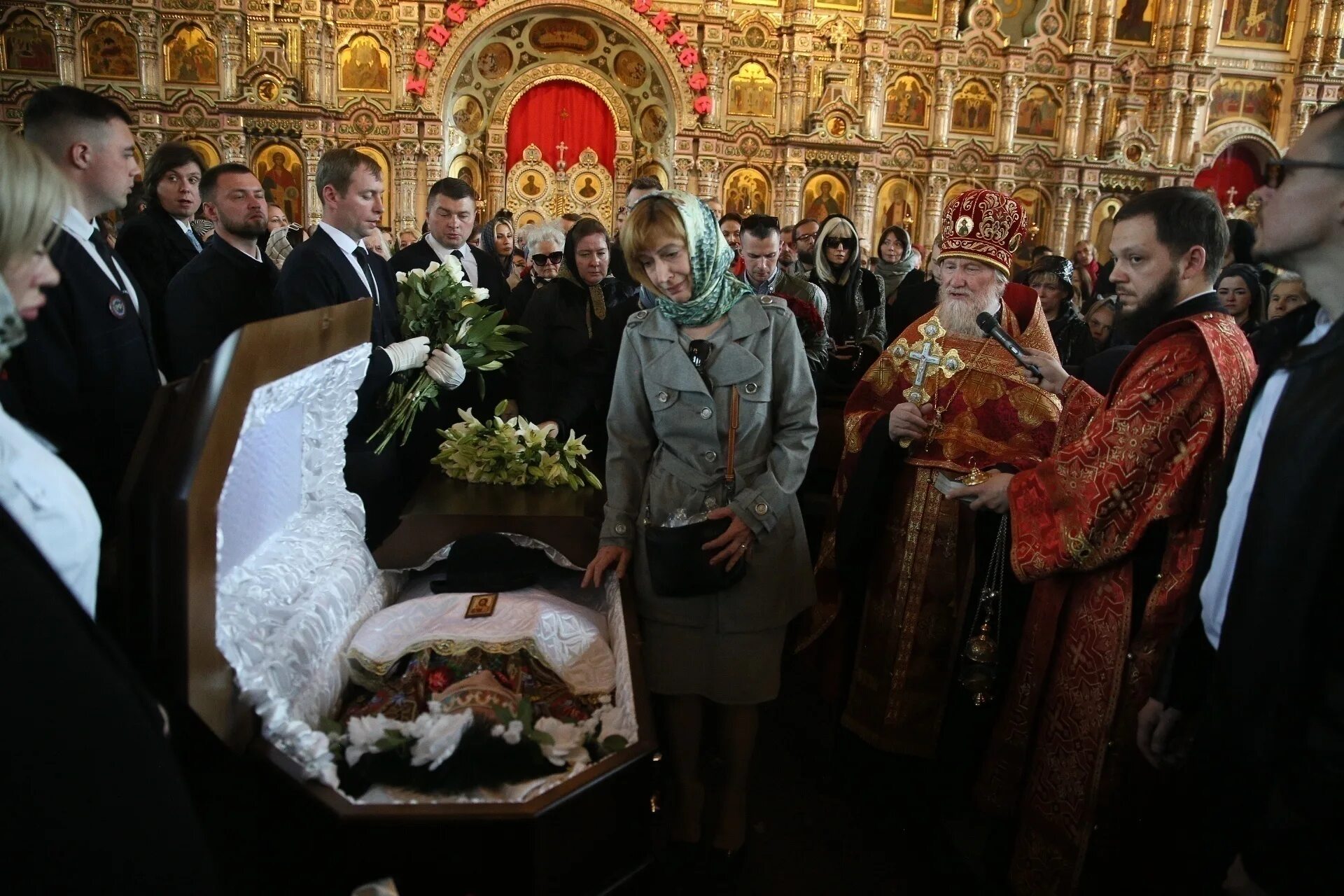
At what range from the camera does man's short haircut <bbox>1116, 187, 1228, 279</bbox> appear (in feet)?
6.83

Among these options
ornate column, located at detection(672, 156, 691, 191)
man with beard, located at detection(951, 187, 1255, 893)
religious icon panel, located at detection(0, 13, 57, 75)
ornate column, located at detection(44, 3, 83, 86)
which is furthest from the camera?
ornate column, located at detection(672, 156, 691, 191)

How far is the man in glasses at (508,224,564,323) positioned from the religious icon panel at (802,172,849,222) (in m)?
11.0

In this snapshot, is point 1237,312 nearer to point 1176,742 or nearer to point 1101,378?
point 1101,378

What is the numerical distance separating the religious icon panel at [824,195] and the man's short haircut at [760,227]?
11084 mm

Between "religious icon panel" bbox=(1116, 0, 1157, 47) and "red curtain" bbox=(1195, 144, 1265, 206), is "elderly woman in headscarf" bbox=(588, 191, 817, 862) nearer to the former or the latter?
"religious icon panel" bbox=(1116, 0, 1157, 47)

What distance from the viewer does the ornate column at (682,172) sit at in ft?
46.7

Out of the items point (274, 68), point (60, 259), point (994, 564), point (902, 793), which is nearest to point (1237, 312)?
point (994, 564)

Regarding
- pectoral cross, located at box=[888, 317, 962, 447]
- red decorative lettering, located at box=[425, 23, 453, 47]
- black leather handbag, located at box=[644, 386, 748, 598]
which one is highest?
red decorative lettering, located at box=[425, 23, 453, 47]

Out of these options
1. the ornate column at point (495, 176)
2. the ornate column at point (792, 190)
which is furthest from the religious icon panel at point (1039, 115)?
the ornate column at point (495, 176)

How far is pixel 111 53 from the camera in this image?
1330cm

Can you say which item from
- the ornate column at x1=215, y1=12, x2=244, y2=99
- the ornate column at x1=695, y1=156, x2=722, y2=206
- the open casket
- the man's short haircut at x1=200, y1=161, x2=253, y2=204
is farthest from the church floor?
the ornate column at x1=215, y1=12, x2=244, y2=99

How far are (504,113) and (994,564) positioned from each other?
14100mm

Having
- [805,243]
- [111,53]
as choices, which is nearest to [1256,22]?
[805,243]

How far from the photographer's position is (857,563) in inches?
110
